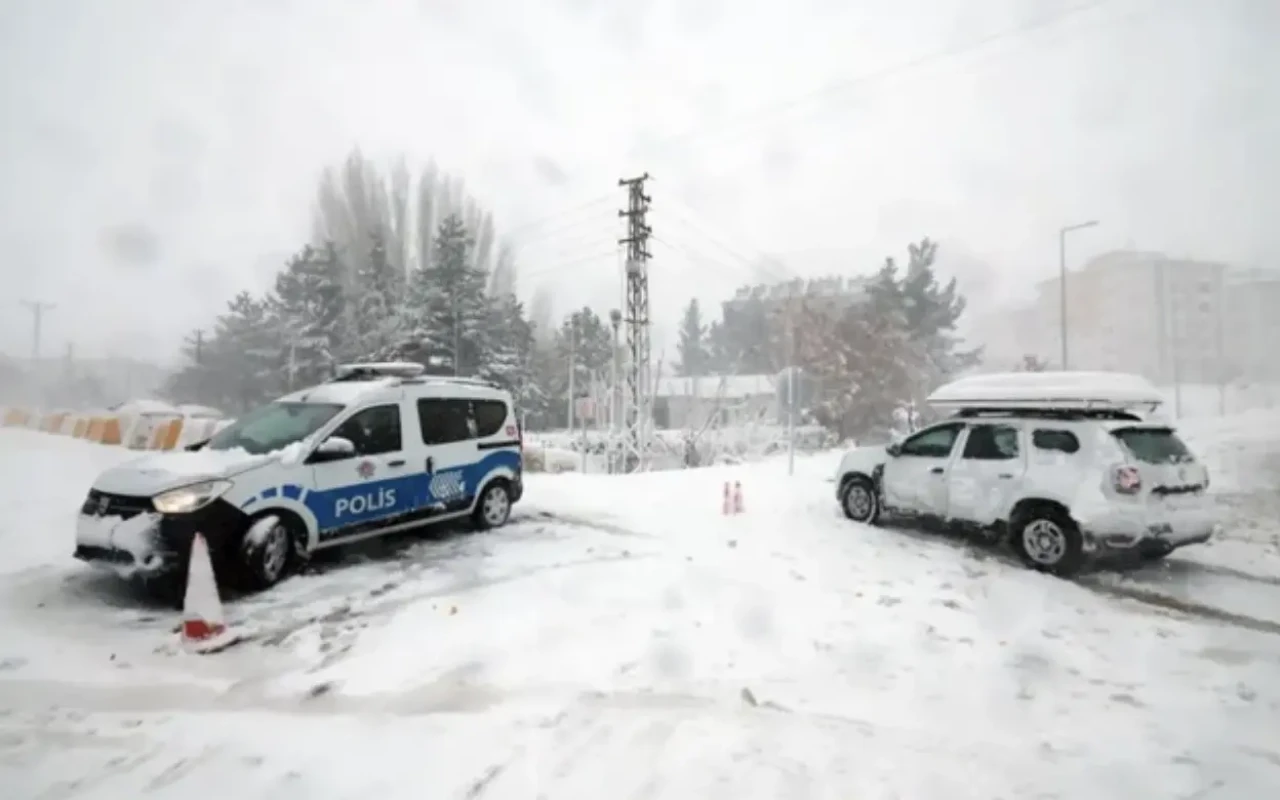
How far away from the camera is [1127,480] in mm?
4008

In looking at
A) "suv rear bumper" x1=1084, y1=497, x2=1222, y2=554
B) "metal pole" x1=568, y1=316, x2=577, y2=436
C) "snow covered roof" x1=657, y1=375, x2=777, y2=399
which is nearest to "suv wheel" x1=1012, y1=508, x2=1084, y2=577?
"suv rear bumper" x1=1084, y1=497, x2=1222, y2=554

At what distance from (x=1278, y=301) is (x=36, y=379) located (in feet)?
18.9

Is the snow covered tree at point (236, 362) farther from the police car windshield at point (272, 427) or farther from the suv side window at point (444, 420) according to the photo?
the suv side window at point (444, 420)

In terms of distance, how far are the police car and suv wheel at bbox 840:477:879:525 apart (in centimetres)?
302

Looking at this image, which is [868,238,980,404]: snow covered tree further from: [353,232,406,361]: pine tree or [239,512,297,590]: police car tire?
[239,512,297,590]: police car tire

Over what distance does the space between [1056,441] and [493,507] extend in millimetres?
4234

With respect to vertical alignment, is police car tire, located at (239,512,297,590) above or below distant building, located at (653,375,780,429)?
below

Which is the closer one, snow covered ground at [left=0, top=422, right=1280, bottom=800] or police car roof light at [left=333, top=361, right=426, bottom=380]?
snow covered ground at [left=0, top=422, right=1280, bottom=800]

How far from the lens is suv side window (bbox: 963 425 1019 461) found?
4.72 meters

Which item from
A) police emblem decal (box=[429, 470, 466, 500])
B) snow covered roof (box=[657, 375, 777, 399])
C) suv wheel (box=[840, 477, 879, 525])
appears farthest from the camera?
snow covered roof (box=[657, 375, 777, 399])

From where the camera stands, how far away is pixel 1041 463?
4.46m

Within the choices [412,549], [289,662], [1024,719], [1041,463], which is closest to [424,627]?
[289,662]

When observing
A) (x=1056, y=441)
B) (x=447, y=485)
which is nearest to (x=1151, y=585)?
(x=1056, y=441)

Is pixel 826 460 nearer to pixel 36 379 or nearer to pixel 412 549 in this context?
pixel 412 549
